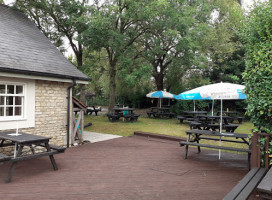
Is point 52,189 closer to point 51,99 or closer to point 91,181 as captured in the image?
point 91,181

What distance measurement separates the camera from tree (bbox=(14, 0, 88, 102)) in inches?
540

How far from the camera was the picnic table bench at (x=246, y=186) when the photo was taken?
306 centimetres

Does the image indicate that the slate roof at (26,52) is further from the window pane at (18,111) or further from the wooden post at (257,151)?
the wooden post at (257,151)

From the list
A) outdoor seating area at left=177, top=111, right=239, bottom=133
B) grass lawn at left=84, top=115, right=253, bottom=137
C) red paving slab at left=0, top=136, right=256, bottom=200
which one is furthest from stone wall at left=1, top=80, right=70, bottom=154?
outdoor seating area at left=177, top=111, right=239, bottom=133

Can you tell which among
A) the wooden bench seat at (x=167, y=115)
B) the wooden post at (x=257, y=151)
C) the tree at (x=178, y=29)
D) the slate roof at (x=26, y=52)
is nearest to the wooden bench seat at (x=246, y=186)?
the wooden post at (x=257, y=151)

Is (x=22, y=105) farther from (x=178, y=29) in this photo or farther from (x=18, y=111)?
(x=178, y=29)

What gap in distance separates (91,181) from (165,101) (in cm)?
1863

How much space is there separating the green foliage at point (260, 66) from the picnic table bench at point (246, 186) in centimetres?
84

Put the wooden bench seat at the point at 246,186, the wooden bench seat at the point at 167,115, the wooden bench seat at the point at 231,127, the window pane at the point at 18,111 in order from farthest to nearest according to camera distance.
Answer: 1. the wooden bench seat at the point at 167,115
2. the wooden bench seat at the point at 231,127
3. the window pane at the point at 18,111
4. the wooden bench seat at the point at 246,186

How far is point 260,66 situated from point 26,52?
24.1 ft

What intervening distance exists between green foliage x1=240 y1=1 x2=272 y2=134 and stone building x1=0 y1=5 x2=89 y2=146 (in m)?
5.91

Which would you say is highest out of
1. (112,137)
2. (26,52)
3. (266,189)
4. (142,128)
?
(26,52)

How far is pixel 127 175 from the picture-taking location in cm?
518

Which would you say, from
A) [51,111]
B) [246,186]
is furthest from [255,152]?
[51,111]
